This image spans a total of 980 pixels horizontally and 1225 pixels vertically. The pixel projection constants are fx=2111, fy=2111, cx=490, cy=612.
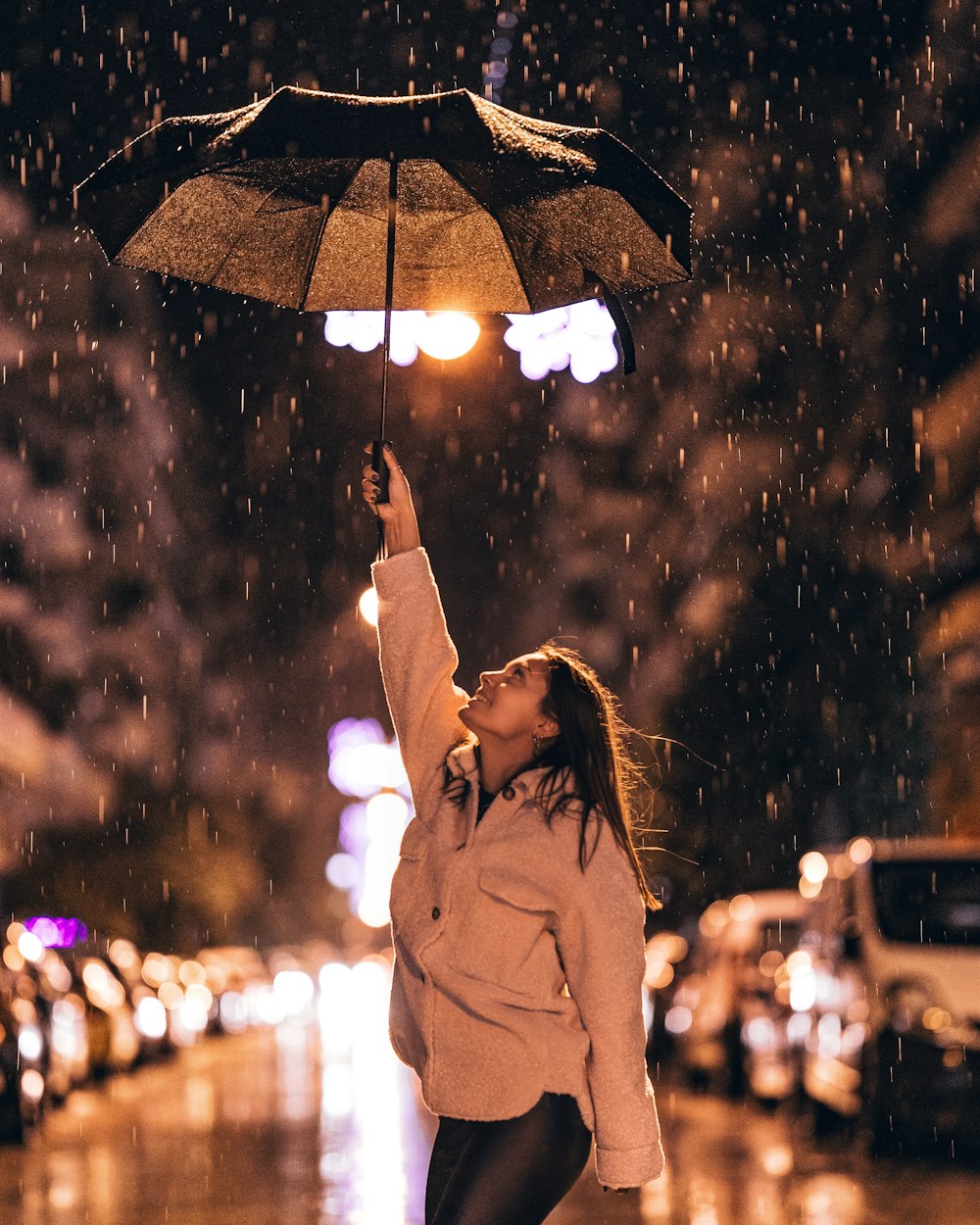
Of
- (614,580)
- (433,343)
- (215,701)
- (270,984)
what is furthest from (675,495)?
(215,701)

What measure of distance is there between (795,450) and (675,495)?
229 cm

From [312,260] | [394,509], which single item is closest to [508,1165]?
[394,509]

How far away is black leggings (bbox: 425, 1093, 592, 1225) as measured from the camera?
163 inches

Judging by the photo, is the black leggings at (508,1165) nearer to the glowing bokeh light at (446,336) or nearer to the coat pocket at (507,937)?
the coat pocket at (507,937)

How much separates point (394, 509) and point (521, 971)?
1.09 m

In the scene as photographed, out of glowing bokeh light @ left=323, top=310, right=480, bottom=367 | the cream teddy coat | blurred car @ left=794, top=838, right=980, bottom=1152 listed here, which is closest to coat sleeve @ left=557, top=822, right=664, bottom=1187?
the cream teddy coat

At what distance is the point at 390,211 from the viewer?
499 centimetres

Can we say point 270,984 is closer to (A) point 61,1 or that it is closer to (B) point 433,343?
(A) point 61,1

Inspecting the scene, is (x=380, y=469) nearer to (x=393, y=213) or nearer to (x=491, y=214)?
(x=393, y=213)

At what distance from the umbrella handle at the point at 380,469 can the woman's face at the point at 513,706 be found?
507 millimetres

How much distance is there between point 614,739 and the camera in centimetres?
457

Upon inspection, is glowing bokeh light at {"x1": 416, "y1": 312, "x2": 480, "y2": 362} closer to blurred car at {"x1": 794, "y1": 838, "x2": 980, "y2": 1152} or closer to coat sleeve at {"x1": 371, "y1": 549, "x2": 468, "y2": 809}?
coat sleeve at {"x1": 371, "y1": 549, "x2": 468, "y2": 809}

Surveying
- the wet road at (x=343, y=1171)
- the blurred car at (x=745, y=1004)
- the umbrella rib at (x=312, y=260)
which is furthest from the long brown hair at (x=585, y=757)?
the blurred car at (x=745, y=1004)

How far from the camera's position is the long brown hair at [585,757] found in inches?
174
